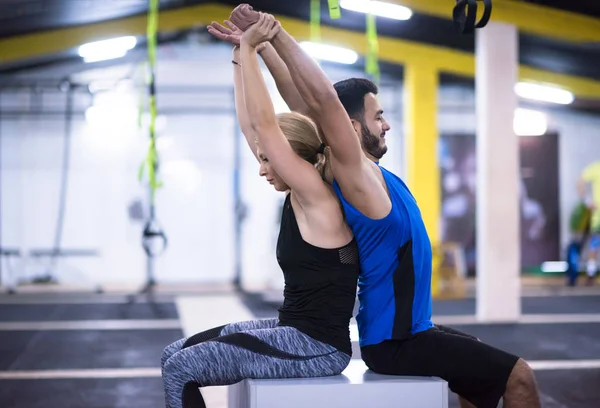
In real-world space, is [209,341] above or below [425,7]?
below

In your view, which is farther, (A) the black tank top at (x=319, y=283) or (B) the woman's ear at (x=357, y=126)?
(B) the woman's ear at (x=357, y=126)

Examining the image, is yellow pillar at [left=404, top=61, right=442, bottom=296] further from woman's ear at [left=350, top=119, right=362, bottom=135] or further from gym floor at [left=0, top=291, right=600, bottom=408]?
woman's ear at [left=350, top=119, right=362, bottom=135]

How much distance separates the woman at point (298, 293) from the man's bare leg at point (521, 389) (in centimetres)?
43

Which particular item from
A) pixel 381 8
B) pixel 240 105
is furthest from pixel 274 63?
pixel 381 8

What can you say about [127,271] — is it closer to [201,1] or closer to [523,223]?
[201,1]

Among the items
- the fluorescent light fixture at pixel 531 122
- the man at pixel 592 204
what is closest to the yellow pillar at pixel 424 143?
the man at pixel 592 204

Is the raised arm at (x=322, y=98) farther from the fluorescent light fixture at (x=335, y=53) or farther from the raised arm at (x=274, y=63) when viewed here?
the fluorescent light fixture at (x=335, y=53)

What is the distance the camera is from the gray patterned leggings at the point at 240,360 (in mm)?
1997

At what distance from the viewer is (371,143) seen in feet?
7.10

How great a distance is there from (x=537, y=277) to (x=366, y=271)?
9.34 m

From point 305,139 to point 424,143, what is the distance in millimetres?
6777

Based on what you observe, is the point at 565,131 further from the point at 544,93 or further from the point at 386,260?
the point at 386,260

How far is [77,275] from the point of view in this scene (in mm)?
9688

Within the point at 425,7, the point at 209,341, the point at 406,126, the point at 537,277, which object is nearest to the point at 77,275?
the point at 406,126
